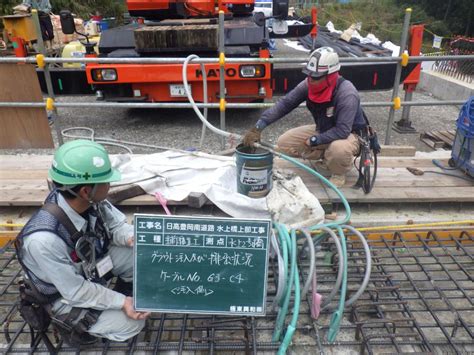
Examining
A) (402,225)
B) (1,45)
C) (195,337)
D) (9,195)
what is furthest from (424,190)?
(1,45)

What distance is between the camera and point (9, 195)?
11.2 feet

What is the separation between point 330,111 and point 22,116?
3.34 meters

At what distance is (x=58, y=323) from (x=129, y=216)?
1.32 m

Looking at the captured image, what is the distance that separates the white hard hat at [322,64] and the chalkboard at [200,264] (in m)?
1.70

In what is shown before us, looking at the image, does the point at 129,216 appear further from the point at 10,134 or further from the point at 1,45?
the point at 1,45

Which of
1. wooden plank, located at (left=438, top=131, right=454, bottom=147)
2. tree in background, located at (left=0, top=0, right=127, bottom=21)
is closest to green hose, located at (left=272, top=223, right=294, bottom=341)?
wooden plank, located at (left=438, top=131, right=454, bottom=147)

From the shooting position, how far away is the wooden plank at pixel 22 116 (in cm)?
423

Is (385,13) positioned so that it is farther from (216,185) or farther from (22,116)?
(216,185)

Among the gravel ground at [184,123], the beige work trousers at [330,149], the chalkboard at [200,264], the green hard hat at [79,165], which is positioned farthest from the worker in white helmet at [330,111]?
the gravel ground at [184,123]

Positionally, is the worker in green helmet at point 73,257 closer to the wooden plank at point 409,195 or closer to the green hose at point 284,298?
the green hose at point 284,298

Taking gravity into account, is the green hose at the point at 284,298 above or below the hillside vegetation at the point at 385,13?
above

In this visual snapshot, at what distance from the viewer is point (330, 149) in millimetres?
3365

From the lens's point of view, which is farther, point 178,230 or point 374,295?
point 374,295

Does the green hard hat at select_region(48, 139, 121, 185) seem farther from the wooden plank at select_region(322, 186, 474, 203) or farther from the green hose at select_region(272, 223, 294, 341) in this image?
the wooden plank at select_region(322, 186, 474, 203)
